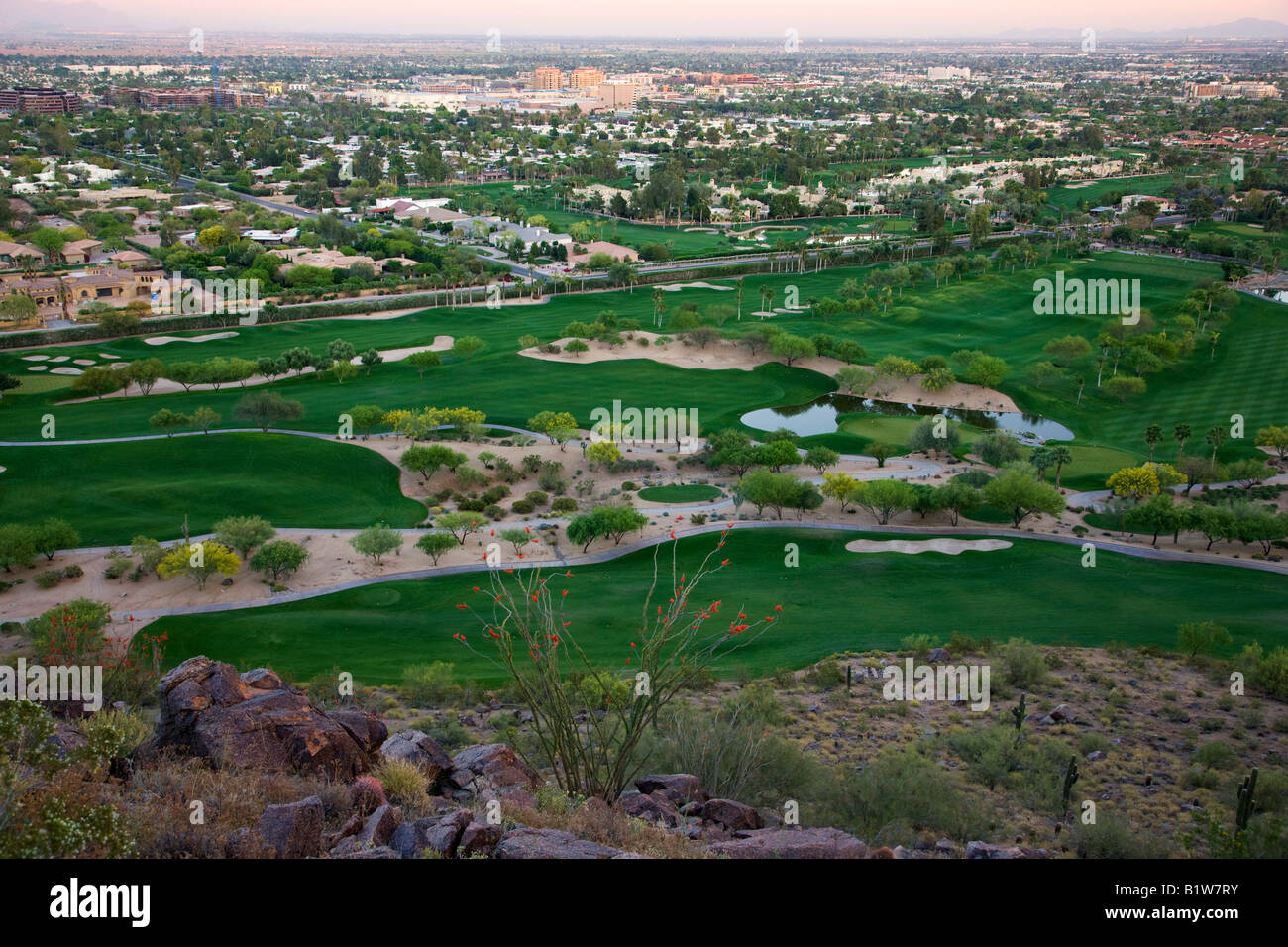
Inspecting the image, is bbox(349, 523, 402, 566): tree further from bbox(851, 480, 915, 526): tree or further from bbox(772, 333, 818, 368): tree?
bbox(772, 333, 818, 368): tree

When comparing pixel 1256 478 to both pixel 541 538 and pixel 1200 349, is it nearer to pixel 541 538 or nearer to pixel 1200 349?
pixel 1200 349

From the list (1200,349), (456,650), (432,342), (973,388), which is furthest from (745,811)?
(1200,349)

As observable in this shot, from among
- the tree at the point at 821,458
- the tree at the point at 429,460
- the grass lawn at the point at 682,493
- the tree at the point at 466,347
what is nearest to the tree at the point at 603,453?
the grass lawn at the point at 682,493

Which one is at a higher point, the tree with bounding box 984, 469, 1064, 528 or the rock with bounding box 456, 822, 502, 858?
the rock with bounding box 456, 822, 502, 858

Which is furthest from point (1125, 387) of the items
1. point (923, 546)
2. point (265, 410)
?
point (265, 410)

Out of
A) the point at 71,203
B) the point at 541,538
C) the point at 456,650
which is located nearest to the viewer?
the point at 456,650

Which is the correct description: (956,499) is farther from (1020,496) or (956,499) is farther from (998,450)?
(998,450)

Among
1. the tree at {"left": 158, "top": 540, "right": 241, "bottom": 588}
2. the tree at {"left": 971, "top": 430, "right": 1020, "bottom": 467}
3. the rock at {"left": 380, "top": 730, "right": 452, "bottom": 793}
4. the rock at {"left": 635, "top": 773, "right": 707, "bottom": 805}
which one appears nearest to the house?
the tree at {"left": 158, "top": 540, "right": 241, "bottom": 588}
